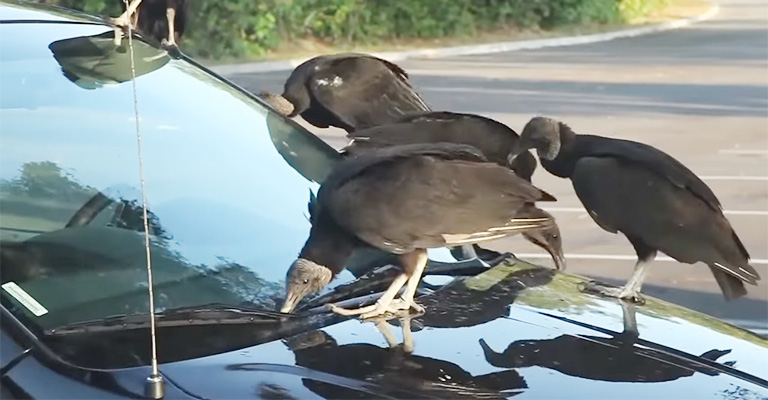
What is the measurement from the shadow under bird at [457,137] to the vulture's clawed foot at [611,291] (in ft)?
0.61

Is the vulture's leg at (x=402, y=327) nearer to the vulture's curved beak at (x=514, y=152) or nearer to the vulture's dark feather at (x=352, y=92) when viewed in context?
the vulture's curved beak at (x=514, y=152)

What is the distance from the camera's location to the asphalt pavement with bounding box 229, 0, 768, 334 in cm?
700

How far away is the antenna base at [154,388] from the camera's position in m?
1.96

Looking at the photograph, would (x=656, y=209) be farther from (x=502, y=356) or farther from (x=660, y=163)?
(x=502, y=356)

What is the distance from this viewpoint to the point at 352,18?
22.2 metres

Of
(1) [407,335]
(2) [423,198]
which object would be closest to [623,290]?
(2) [423,198]

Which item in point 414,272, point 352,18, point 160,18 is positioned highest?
point 160,18

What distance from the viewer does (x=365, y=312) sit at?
97.2 inches

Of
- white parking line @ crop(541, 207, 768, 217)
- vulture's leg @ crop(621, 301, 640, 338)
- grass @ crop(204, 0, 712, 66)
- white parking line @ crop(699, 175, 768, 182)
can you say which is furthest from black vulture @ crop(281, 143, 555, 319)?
grass @ crop(204, 0, 712, 66)

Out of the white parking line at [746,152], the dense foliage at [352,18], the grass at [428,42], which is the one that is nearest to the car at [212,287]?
the white parking line at [746,152]

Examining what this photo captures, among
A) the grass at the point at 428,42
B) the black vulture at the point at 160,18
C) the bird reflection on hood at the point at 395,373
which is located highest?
the black vulture at the point at 160,18

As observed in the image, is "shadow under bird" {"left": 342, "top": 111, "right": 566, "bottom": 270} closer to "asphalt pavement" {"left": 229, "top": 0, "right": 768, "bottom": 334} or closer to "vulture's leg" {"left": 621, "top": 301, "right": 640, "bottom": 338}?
"vulture's leg" {"left": 621, "top": 301, "right": 640, "bottom": 338}

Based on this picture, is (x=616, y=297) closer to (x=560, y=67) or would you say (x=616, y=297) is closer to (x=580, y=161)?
(x=580, y=161)

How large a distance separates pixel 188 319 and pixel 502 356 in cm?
65
